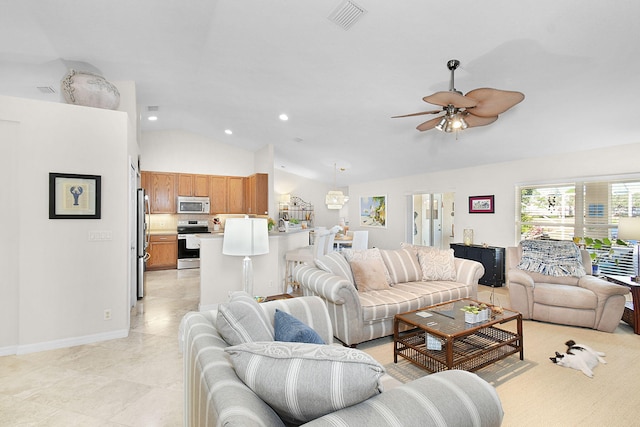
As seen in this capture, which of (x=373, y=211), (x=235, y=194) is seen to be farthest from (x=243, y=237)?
(x=373, y=211)

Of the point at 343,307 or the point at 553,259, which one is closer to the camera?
the point at 343,307

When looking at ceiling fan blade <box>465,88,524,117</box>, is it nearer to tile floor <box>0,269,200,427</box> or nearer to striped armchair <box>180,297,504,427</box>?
striped armchair <box>180,297,504,427</box>

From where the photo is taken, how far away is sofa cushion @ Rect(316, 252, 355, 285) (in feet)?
10.9

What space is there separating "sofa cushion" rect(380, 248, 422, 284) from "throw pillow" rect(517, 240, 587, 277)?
1350 mm

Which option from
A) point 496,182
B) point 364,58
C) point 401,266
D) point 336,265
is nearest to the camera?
point 364,58

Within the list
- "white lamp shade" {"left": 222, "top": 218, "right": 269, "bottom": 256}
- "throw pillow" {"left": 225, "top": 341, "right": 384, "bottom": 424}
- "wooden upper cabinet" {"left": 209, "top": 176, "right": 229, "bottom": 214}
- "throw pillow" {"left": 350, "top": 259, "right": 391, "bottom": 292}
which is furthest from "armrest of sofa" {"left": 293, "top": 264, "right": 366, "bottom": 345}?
"wooden upper cabinet" {"left": 209, "top": 176, "right": 229, "bottom": 214}

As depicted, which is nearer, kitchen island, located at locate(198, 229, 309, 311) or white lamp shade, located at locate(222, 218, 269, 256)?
white lamp shade, located at locate(222, 218, 269, 256)

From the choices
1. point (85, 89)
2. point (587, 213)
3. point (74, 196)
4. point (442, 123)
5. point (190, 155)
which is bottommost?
point (587, 213)

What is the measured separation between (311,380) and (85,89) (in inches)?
151

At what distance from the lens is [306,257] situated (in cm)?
441

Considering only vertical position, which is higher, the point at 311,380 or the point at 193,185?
the point at 193,185

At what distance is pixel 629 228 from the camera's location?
346 cm

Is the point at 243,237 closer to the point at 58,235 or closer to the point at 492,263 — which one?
the point at 58,235

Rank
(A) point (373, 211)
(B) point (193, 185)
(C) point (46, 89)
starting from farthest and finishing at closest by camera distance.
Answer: (A) point (373, 211), (B) point (193, 185), (C) point (46, 89)
